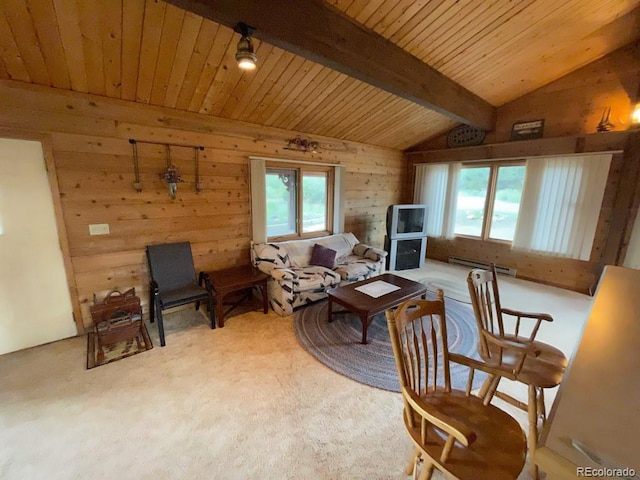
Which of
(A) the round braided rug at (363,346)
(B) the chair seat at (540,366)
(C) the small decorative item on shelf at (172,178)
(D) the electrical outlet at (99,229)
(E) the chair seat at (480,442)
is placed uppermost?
(C) the small decorative item on shelf at (172,178)

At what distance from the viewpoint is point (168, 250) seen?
9.99ft

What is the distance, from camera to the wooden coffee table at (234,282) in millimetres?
2906

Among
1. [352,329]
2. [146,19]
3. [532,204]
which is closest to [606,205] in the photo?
[532,204]

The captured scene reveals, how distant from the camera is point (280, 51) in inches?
101

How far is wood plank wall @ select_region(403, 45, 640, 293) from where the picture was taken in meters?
3.59

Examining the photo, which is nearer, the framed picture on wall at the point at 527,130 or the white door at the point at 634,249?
the white door at the point at 634,249

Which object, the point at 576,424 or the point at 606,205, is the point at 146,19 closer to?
the point at 576,424

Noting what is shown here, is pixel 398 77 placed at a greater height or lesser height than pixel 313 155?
greater

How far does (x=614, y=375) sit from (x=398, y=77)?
9.33 ft

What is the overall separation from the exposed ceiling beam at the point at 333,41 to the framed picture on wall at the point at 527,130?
1801 millimetres

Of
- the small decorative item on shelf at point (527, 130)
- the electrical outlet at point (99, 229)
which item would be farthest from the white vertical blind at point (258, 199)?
the small decorative item on shelf at point (527, 130)

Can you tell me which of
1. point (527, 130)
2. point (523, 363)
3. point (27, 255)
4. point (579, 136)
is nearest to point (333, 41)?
point (523, 363)

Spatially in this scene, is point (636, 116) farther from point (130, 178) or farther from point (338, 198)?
point (130, 178)

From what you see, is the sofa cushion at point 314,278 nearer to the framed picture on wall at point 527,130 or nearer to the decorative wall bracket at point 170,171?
the decorative wall bracket at point 170,171
